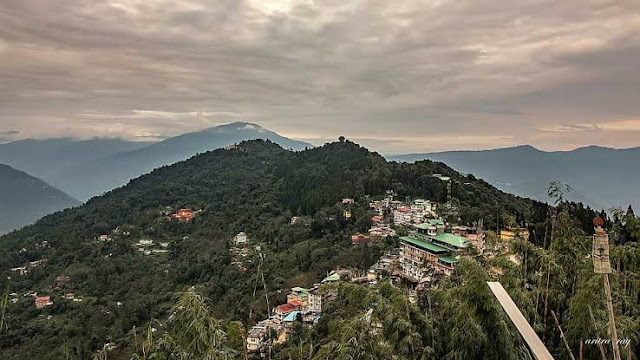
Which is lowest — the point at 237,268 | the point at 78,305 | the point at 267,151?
the point at 78,305

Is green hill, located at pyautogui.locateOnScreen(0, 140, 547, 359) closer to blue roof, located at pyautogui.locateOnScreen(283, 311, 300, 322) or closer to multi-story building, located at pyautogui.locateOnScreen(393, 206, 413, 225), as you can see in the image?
blue roof, located at pyautogui.locateOnScreen(283, 311, 300, 322)

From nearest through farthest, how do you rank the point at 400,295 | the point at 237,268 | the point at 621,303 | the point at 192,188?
the point at 400,295, the point at 621,303, the point at 237,268, the point at 192,188

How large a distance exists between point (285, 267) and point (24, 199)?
495ft

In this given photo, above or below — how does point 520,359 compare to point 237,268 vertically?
above

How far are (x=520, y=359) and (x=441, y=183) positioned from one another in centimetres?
3403

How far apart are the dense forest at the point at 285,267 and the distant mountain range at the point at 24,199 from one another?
82998 millimetres

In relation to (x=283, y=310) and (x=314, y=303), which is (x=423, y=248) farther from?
(x=283, y=310)

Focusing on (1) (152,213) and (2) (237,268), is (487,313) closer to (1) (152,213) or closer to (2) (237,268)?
(2) (237,268)

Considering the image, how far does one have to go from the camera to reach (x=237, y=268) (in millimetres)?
30125

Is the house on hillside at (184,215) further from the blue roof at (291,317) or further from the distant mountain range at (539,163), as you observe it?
the distant mountain range at (539,163)

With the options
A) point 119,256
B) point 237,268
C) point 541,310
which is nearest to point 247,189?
point 119,256

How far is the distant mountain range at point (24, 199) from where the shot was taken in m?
138

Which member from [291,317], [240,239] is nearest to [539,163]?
[240,239]

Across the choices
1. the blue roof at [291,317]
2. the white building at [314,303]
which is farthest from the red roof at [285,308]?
the white building at [314,303]
